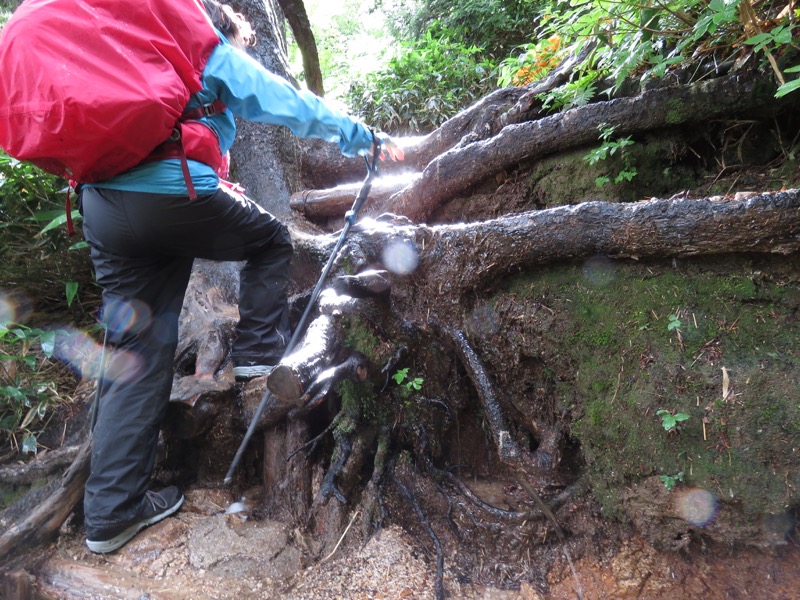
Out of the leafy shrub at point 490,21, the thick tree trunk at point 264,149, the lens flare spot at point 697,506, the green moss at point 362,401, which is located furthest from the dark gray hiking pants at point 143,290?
the leafy shrub at point 490,21

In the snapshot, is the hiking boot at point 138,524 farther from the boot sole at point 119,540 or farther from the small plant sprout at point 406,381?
the small plant sprout at point 406,381

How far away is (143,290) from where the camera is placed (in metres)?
2.65

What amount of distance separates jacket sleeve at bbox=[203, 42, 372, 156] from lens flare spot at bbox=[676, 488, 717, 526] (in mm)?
2333

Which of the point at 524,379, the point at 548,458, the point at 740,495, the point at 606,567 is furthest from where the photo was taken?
the point at 524,379

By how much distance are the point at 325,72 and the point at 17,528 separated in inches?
375

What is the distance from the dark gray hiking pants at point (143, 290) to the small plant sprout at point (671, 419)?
6.92 ft

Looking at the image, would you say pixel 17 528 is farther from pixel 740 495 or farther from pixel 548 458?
pixel 740 495

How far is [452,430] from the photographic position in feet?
9.52

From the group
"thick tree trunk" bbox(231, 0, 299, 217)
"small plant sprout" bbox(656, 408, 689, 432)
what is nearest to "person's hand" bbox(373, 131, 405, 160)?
"thick tree trunk" bbox(231, 0, 299, 217)

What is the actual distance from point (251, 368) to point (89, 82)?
1.71 metres

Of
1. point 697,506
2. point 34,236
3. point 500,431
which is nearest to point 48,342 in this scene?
point 34,236

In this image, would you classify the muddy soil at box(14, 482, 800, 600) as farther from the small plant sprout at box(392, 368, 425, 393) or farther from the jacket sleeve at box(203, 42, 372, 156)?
the jacket sleeve at box(203, 42, 372, 156)

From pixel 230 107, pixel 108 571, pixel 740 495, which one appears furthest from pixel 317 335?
pixel 740 495

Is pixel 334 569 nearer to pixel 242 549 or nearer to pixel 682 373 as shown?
pixel 242 549
